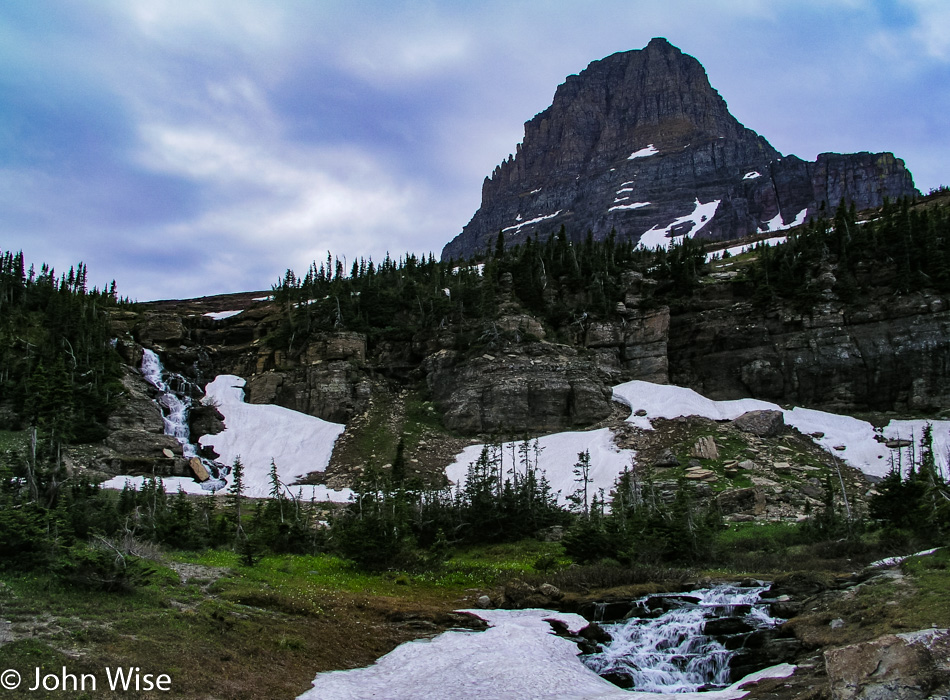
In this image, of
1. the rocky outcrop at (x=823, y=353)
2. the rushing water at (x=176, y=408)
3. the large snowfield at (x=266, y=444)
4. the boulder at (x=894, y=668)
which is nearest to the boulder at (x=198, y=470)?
the rushing water at (x=176, y=408)

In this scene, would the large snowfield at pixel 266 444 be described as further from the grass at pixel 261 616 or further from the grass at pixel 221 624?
the grass at pixel 221 624

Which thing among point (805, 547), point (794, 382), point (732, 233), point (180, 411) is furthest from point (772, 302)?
point (732, 233)

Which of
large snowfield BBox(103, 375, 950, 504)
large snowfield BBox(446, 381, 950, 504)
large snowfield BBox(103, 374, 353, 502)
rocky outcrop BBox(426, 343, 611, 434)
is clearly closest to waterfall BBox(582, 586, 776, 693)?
large snowfield BBox(103, 375, 950, 504)

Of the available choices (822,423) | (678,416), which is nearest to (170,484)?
(678,416)

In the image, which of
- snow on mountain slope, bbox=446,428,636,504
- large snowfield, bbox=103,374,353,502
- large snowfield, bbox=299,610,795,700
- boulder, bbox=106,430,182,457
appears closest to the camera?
large snowfield, bbox=299,610,795,700

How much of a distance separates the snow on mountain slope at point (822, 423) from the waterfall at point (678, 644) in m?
38.9

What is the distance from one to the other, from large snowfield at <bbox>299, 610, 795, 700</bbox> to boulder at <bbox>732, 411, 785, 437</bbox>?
44.9 m

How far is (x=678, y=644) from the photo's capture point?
19.6 meters

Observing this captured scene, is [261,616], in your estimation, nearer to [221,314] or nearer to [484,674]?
[484,674]

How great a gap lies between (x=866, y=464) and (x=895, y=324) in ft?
64.1

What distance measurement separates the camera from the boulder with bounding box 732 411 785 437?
2304 inches

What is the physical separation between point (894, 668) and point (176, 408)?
6984 centimetres

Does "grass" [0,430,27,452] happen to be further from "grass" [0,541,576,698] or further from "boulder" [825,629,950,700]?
"boulder" [825,629,950,700]

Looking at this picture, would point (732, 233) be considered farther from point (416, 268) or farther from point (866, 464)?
point (866, 464)
